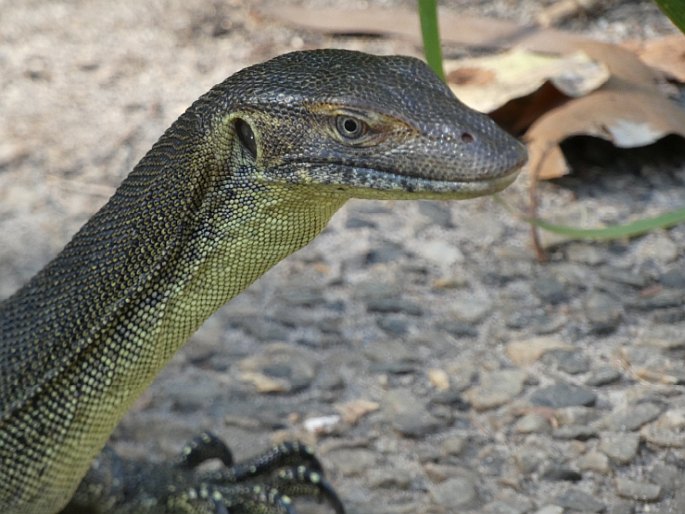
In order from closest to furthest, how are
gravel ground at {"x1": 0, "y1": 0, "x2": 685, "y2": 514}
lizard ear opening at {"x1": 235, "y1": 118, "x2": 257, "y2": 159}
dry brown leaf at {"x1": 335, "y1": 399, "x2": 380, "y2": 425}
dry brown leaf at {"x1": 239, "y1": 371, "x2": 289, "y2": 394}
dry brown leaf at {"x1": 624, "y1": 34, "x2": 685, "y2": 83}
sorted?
lizard ear opening at {"x1": 235, "y1": 118, "x2": 257, "y2": 159} < gravel ground at {"x1": 0, "y1": 0, "x2": 685, "y2": 514} < dry brown leaf at {"x1": 335, "y1": 399, "x2": 380, "y2": 425} < dry brown leaf at {"x1": 239, "y1": 371, "x2": 289, "y2": 394} < dry brown leaf at {"x1": 624, "y1": 34, "x2": 685, "y2": 83}

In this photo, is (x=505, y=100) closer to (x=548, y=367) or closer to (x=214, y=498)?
(x=548, y=367)

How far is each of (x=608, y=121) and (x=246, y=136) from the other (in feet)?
7.58

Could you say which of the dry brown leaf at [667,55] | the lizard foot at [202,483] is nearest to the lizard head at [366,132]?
the lizard foot at [202,483]

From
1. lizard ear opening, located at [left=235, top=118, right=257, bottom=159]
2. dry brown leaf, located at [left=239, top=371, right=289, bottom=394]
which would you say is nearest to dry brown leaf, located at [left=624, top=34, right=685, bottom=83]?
dry brown leaf, located at [left=239, top=371, right=289, bottom=394]

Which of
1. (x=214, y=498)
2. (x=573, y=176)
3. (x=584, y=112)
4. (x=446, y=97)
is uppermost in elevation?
(x=446, y=97)

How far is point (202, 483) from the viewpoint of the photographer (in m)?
3.49

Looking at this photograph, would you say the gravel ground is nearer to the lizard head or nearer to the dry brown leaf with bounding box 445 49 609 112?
the dry brown leaf with bounding box 445 49 609 112

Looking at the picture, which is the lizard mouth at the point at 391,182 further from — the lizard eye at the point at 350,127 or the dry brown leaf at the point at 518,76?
the dry brown leaf at the point at 518,76

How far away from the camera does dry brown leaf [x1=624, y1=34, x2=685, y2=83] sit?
17.0 feet

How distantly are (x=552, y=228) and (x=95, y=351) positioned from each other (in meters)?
1.43

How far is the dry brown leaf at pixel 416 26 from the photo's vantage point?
5609 mm

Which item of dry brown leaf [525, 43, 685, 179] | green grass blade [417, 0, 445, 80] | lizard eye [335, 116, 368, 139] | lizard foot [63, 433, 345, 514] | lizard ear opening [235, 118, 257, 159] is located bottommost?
lizard foot [63, 433, 345, 514]

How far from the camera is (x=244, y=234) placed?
294 centimetres

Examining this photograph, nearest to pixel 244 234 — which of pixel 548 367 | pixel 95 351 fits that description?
pixel 95 351
